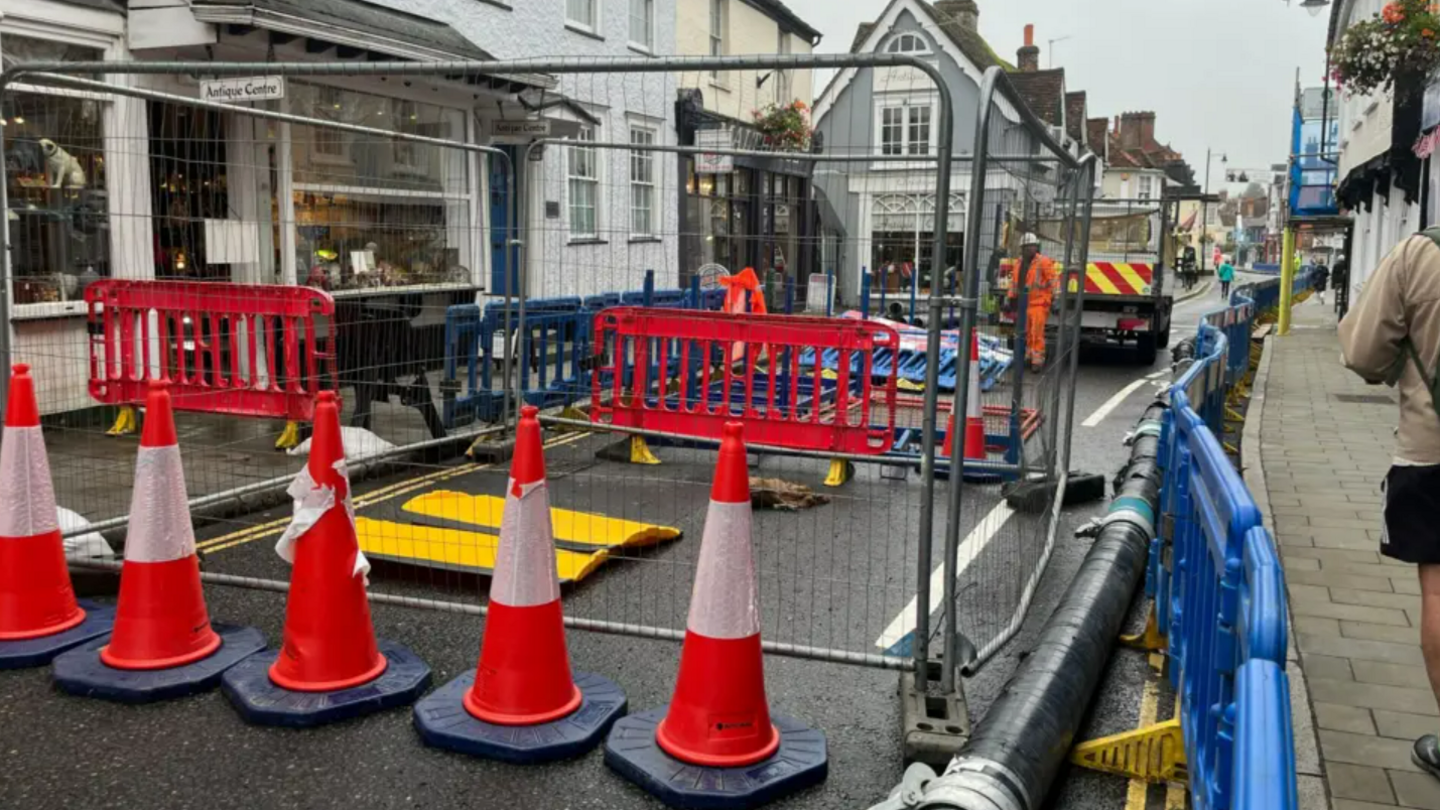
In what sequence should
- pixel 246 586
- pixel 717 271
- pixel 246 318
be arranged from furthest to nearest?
pixel 717 271, pixel 246 318, pixel 246 586

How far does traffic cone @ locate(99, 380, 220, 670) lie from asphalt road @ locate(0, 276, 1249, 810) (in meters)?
0.25

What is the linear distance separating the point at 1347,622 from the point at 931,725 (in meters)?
2.72

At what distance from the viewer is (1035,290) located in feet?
20.0

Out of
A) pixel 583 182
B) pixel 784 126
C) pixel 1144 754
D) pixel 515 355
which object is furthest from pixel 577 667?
pixel 784 126

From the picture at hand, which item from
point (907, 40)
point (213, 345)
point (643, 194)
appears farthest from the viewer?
point (907, 40)

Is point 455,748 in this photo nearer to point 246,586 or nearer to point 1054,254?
point 246,586

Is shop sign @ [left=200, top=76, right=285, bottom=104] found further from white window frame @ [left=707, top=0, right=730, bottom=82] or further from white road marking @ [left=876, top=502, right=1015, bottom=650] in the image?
white window frame @ [left=707, top=0, right=730, bottom=82]

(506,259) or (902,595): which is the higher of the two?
(506,259)

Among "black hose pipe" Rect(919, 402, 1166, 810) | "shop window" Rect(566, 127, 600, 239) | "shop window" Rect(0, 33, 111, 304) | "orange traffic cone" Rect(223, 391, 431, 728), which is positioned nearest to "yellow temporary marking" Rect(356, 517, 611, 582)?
"orange traffic cone" Rect(223, 391, 431, 728)

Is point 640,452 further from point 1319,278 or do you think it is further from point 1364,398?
point 1319,278

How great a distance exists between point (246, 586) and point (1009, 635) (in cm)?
332

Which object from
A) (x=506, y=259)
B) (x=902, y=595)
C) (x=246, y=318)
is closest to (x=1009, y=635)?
(x=902, y=595)

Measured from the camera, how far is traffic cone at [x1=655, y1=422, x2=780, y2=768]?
135 inches

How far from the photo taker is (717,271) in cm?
989
